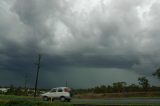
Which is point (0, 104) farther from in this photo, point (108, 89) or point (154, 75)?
point (154, 75)

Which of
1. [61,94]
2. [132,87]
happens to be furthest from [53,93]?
[132,87]

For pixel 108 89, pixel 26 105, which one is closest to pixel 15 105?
pixel 26 105

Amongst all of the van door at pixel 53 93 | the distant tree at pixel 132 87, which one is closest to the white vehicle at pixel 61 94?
the van door at pixel 53 93

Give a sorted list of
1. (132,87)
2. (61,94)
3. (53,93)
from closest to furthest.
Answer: (61,94) → (53,93) → (132,87)

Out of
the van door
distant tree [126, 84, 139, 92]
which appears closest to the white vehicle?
the van door

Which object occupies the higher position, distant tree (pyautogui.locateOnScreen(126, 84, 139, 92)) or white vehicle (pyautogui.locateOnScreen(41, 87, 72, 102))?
distant tree (pyautogui.locateOnScreen(126, 84, 139, 92))

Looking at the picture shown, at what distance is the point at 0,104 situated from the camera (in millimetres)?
43812

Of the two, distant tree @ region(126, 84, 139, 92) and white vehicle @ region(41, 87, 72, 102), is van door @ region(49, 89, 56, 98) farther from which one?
distant tree @ region(126, 84, 139, 92)

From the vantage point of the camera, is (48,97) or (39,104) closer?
(39,104)

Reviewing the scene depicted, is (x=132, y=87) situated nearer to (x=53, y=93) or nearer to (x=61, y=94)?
(x=53, y=93)

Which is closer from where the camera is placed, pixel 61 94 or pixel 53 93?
pixel 61 94

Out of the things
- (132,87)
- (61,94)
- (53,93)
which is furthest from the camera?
(132,87)

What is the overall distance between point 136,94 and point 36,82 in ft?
88.2

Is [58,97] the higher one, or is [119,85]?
[119,85]
